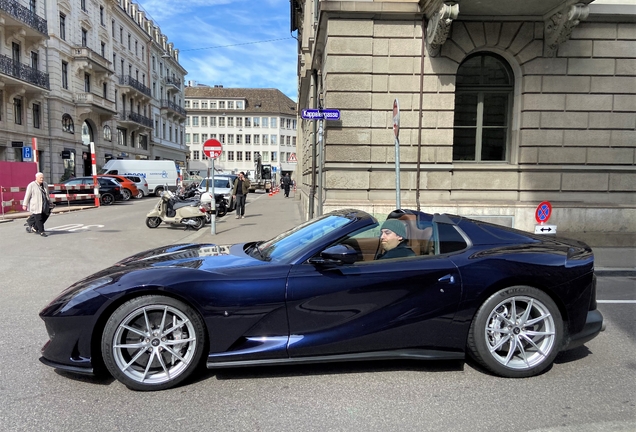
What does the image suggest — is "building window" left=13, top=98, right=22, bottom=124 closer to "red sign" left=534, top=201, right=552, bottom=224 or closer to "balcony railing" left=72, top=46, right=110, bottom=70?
"balcony railing" left=72, top=46, right=110, bottom=70

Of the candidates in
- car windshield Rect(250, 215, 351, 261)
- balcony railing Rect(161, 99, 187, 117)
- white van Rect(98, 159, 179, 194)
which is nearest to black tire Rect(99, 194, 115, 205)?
white van Rect(98, 159, 179, 194)

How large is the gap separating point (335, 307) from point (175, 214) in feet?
36.0

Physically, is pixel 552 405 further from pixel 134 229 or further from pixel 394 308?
pixel 134 229

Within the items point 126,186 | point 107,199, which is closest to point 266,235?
point 107,199

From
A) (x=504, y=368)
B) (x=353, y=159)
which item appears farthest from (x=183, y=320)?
(x=353, y=159)

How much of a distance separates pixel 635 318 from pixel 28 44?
39677mm

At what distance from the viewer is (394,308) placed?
129 inches

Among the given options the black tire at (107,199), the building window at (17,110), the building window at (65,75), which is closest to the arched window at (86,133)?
the building window at (65,75)

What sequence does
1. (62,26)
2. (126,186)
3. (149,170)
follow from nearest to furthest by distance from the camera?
(126,186) → (149,170) → (62,26)

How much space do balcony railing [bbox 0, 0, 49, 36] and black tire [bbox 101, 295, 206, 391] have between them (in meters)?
34.7

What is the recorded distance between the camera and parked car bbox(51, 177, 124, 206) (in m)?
22.7

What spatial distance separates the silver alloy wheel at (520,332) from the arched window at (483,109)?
7.85 m

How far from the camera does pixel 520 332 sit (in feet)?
11.2

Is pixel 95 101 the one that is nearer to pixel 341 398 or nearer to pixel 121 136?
pixel 121 136
